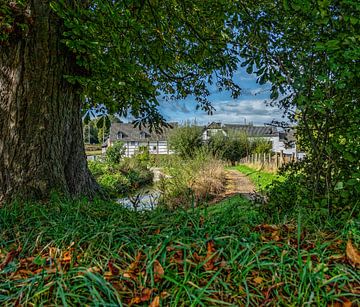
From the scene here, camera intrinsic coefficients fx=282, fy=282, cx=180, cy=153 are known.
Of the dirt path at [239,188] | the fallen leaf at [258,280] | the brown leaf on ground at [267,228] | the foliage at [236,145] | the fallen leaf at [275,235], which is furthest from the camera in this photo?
the foliage at [236,145]

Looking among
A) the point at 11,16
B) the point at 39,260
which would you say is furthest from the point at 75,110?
the point at 39,260

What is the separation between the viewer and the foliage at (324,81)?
1522 millimetres

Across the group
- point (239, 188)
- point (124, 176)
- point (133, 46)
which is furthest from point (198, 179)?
point (133, 46)

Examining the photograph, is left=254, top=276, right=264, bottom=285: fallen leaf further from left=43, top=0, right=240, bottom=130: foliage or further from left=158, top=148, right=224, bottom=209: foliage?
left=158, top=148, right=224, bottom=209: foliage

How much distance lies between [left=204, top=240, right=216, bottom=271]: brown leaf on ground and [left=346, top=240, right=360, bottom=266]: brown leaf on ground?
0.61m

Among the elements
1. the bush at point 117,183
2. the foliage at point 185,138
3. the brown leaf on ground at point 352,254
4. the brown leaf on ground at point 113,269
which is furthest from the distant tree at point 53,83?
the foliage at point 185,138

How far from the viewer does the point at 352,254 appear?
4.20 feet

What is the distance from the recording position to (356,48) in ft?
4.58

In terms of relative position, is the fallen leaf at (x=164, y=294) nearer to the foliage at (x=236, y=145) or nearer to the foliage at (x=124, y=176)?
the foliage at (x=124, y=176)

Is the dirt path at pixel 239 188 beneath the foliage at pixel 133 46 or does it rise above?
beneath

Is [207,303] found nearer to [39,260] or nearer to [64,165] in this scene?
[39,260]

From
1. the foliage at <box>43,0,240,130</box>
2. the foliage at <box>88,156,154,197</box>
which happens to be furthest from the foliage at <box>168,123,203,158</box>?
the foliage at <box>43,0,240,130</box>

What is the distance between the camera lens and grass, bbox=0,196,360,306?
44.3 inches

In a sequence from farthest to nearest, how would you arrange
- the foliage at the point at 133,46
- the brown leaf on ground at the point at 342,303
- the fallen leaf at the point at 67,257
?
the foliage at the point at 133,46
the fallen leaf at the point at 67,257
the brown leaf on ground at the point at 342,303
